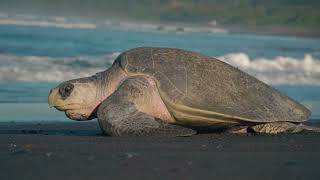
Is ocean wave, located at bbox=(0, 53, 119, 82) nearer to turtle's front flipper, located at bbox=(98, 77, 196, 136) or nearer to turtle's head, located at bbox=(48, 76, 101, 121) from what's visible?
turtle's head, located at bbox=(48, 76, 101, 121)

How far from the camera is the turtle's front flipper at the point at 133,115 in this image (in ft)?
26.1

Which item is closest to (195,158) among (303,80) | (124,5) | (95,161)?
(95,161)

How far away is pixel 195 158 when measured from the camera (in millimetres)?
6441

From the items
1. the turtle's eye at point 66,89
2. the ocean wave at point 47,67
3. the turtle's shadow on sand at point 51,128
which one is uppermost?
the ocean wave at point 47,67

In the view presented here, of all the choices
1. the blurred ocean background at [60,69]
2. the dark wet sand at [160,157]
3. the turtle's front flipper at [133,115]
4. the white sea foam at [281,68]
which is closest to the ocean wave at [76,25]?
the blurred ocean background at [60,69]

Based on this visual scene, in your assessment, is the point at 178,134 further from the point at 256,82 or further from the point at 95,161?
the point at 95,161

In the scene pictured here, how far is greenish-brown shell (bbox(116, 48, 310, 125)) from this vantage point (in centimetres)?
821

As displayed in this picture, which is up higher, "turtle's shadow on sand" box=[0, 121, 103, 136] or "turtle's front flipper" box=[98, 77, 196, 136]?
"turtle's front flipper" box=[98, 77, 196, 136]

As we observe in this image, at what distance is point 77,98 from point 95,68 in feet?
29.2

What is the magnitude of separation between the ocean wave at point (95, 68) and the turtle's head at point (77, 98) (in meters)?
5.98

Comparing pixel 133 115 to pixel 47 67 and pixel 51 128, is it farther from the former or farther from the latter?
pixel 47 67

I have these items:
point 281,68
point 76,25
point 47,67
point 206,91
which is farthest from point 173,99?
point 76,25

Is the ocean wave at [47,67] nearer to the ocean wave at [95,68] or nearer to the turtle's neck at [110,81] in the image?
the ocean wave at [95,68]

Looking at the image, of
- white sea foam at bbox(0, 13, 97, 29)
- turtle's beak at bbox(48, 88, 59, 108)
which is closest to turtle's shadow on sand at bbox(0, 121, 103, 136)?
turtle's beak at bbox(48, 88, 59, 108)
